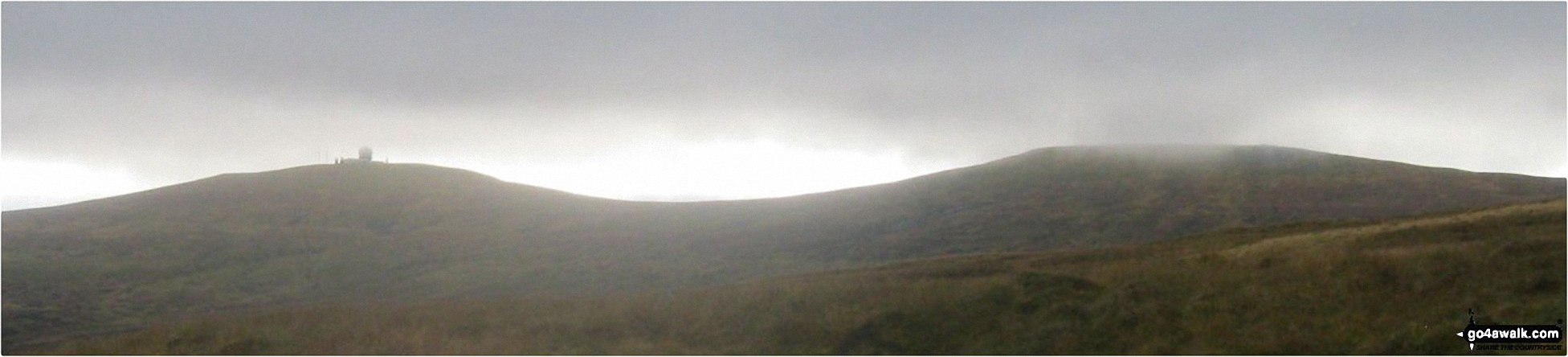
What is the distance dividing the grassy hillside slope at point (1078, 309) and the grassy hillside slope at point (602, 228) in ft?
48.9

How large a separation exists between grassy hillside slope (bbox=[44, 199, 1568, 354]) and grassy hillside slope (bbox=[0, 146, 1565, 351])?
1490cm

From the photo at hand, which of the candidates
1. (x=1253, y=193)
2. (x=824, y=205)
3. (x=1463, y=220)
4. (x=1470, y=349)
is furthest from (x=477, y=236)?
(x=1470, y=349)

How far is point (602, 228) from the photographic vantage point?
257 ft

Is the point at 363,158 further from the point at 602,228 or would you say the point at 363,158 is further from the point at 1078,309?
the point at 1078,309

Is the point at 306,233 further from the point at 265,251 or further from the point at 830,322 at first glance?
Answer: the point at 830,322

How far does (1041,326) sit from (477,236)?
166 ft

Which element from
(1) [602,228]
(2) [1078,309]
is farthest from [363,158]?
(2) [1078,309]

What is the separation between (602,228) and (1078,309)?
4710 centimetres

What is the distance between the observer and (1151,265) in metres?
40.2

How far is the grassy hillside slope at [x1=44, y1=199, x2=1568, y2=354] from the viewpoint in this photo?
31.0m

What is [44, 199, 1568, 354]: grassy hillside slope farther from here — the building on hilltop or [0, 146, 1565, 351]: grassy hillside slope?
the building on hilltop

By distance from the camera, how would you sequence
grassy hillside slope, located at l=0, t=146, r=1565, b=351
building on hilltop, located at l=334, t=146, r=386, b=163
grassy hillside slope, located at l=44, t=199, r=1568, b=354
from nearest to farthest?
grassy hillside slope, located at l=44, t=199, r=1568, b=354
grassy hillside slope, located at l=0, t=146, r=1565, b=351
building on hilltop, located at l=334, t=146, r=386, b=163

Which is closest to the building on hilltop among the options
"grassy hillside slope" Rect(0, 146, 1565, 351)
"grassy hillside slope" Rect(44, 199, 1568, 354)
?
"grassy hillside slope" Rect(0, 146, 1565, 351)

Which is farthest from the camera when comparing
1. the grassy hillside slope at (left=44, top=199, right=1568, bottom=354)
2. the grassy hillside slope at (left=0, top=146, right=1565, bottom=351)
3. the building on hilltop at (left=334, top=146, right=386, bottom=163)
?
the building on hilltop at (left=334, top=146, right=386, bottom=163)
